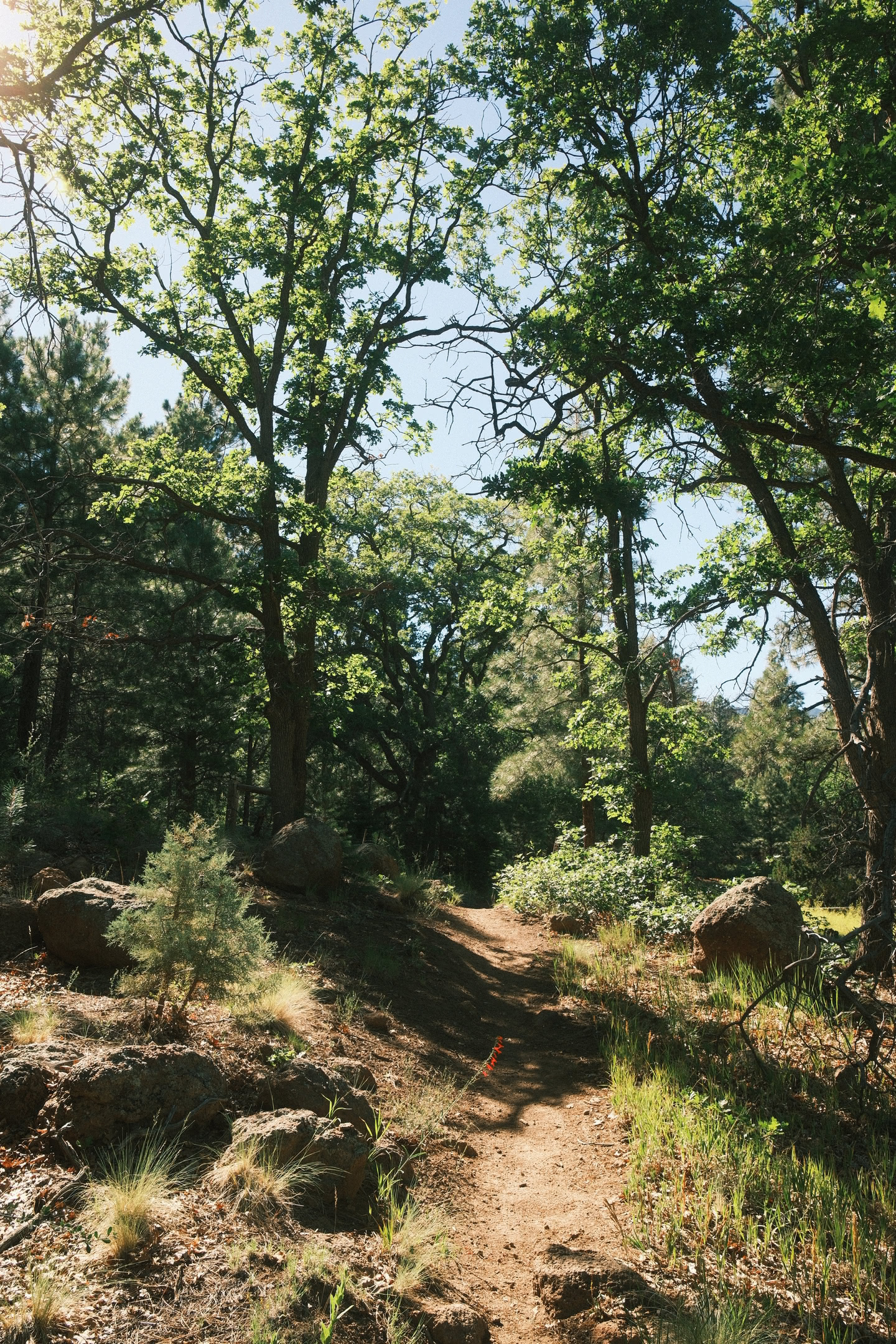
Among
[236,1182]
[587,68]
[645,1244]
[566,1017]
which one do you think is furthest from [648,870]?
[587,68]

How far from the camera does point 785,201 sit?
6.89 m

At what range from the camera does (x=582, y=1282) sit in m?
3.62

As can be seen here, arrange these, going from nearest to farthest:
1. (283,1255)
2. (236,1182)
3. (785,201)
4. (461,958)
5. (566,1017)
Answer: (283,1255), (236,1182), (785,201), (566,1017), (461,958)

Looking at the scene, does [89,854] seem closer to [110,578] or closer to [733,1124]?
[733,1124]

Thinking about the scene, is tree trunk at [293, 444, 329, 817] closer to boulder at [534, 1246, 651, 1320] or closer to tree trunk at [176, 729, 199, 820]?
tree trunk at [176, 729, 199, 820]

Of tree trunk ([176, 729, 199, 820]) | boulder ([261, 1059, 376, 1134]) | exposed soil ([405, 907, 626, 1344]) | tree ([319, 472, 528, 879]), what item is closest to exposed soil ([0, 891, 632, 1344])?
exposed soil ([405, 907, 626, 1344])

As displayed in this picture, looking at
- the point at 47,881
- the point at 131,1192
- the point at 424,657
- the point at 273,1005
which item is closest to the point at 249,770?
the point at 424,657

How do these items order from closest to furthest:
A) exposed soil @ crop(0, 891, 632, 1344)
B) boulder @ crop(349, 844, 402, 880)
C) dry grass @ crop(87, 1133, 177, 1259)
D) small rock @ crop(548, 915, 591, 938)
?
1. exposed soil @ crop(0, 891, 632, 1344)
2. dry grass @ crop(87, 1133, 177, 1259)
3. small rock @ crop(548, 915, 591, 938)
4. boulder @ crop(349, 844, 402, 880)

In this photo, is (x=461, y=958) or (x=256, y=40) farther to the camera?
(x=256, y=40)

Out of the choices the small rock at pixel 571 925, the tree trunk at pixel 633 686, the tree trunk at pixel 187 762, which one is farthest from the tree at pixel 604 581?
the tree trunk at pixel 187 762

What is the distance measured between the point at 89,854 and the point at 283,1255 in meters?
5.85

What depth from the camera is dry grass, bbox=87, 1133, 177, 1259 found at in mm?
3076

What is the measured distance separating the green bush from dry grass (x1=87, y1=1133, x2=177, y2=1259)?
7142 mm

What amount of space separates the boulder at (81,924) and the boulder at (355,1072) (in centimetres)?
170
